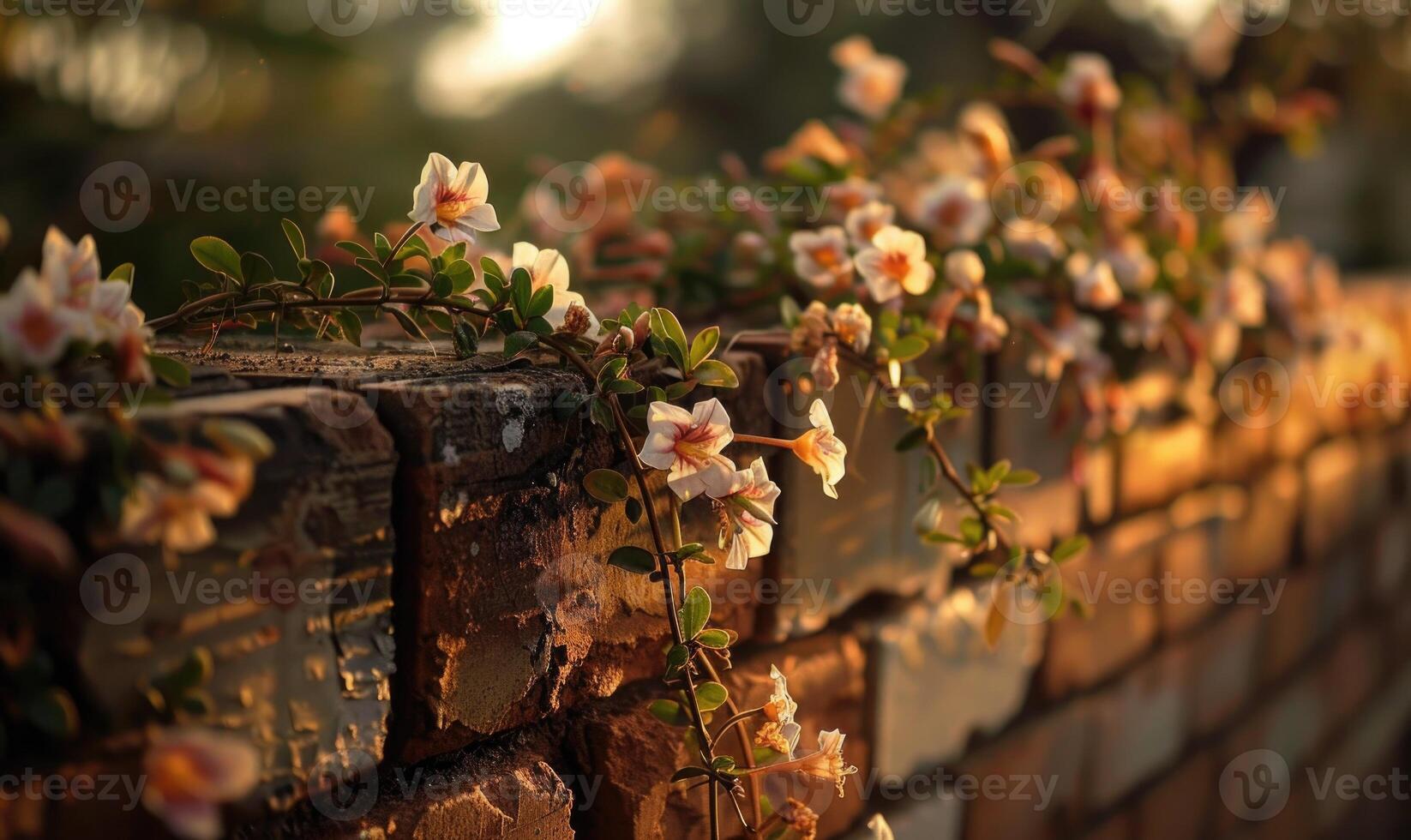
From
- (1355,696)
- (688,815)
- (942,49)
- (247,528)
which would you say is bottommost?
(1355,696)

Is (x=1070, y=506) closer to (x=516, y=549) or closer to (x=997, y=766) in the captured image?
(x=997, y=766)

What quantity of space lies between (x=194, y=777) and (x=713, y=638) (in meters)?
0.33

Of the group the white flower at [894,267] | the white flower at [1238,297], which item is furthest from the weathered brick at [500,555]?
the white flower at [1238,297]

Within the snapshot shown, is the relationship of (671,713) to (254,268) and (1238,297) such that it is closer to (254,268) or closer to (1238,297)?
(254,268)

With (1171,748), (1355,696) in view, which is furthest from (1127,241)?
(1355,696)

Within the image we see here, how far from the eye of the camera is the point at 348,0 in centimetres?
166

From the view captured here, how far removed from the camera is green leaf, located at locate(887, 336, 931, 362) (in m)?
0.90

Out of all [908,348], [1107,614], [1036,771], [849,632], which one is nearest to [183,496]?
[908,348]

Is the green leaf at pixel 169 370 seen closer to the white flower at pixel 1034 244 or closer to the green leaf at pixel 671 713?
the green leaf at pixel 671 713

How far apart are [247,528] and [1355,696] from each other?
107 inches

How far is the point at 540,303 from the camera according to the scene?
741 mm

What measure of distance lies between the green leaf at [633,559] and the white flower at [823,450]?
139mm

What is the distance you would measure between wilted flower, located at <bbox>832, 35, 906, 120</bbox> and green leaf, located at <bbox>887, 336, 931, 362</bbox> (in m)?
0.67

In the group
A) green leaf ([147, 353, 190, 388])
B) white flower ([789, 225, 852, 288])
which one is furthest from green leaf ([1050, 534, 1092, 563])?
green leaf ([147, 353, 190, 388])
